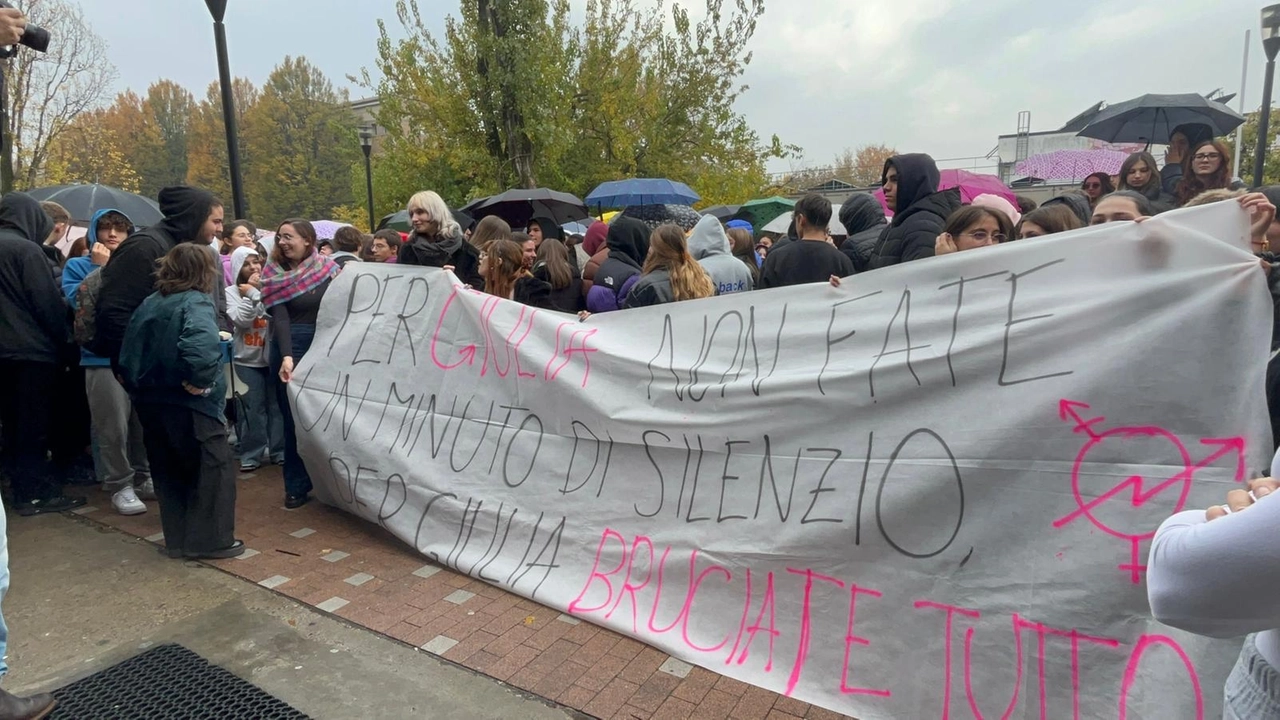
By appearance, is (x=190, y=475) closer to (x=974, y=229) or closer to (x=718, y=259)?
(x=718, y=259)

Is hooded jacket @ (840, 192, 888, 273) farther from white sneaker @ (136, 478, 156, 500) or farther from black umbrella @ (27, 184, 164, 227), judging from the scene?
black umbrella @ (27, 184, 164, 227)

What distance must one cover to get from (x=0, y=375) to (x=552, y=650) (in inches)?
162

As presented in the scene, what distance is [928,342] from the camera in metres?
2.62

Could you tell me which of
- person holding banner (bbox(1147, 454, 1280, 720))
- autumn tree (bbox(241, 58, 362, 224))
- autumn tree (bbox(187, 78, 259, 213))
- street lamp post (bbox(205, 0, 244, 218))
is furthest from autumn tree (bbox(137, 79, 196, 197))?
person holding banner (bbox(1147, 454, 1280, 720))

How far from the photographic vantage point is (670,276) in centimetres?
407

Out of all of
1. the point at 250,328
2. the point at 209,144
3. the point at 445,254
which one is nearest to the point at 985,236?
the point at 445,254

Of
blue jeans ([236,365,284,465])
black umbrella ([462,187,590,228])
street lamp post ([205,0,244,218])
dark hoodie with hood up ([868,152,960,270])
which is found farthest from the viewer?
black umbrella ([462,187,590,228])

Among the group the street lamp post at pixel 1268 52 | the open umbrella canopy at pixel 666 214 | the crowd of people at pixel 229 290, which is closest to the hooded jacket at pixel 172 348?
the crowd of people at pixel 229 290

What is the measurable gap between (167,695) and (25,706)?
1.39ft

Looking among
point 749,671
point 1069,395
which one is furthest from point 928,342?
point 749,671

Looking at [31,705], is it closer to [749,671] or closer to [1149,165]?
[749,671]

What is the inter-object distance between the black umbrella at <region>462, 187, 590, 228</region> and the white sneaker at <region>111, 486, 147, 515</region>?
710 cm

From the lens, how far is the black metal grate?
2729 millimetres

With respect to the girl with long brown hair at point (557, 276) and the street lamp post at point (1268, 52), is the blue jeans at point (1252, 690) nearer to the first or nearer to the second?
the girl with long brown hair at point (557, 276)
